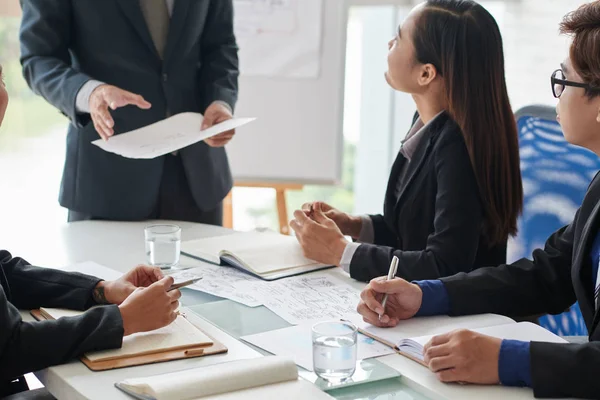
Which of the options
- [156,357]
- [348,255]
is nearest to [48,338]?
[156,357]

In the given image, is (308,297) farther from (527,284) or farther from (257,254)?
(527,284)

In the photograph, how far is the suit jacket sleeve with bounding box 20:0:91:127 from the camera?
236 centimetres

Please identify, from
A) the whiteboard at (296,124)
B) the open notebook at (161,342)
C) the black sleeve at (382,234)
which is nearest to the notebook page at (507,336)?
the open notebook at (161,342)

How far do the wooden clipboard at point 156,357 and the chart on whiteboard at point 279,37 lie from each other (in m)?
2.13

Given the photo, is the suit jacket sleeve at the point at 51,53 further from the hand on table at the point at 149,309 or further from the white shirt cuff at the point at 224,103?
the hand on table at the point at 149,309

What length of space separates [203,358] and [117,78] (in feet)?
A: 4.14

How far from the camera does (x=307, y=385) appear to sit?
4.33ft

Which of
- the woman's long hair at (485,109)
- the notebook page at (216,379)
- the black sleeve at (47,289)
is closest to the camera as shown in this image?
the notebook page at (216,379)

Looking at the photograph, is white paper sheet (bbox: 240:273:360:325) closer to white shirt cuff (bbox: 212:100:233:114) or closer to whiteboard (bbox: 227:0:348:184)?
white shirt cuff (bbox: 212:100:233:114)

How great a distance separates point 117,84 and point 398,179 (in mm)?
855

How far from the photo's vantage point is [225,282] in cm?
188

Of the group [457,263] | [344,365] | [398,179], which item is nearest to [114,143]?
[398,179]

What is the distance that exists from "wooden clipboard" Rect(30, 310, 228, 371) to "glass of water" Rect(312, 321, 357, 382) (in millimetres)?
182

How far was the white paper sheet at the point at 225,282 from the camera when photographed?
5.83ft
